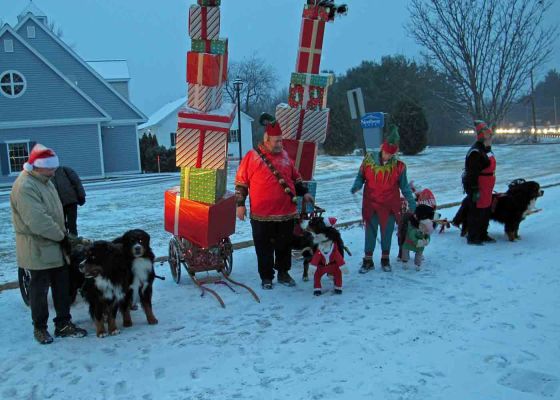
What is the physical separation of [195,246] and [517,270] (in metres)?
3.84

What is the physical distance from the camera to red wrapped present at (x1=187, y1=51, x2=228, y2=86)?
607 cm

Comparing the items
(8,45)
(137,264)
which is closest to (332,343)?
(137,264)

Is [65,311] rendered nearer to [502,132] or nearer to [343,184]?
[343,184]

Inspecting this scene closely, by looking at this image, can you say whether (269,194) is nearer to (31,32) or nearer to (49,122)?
(49,122)

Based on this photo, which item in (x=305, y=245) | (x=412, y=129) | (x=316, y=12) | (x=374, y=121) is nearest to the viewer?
(x=305, y=245)

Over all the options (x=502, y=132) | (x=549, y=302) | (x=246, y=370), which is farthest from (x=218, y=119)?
(x=502, y=132)

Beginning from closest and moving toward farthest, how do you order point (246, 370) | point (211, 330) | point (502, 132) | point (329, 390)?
point (329, 390) < point (246, 370) < point (211, 330) < point (502, 132)

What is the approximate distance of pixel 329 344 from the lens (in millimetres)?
4547

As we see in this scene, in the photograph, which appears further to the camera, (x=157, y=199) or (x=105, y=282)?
(x=157, y=199)

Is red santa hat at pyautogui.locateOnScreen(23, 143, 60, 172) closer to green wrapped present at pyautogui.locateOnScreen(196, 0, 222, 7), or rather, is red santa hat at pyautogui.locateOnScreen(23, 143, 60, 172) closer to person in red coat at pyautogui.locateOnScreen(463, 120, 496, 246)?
green wrapped present at pyautogui.locateOnScreen(196, 0, 222, 7)

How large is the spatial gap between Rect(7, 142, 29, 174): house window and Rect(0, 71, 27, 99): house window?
212 centimetres

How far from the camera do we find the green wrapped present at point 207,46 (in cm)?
607

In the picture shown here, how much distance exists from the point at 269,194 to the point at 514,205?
4.07 m

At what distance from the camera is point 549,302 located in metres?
5.30
